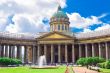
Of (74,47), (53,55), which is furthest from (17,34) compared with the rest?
(74,47)

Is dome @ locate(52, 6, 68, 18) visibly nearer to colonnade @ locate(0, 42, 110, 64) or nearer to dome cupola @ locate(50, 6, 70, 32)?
dome cupola @ locate(50, 6, 70, 32)

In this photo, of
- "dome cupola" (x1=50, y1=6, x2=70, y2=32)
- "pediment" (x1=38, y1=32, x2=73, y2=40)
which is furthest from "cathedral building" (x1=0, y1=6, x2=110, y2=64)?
"dome cupola" (x1=50, y1=6, x2=70, y2=32)

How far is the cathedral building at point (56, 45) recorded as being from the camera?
104438 millimetres

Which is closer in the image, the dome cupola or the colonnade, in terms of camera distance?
the colonnade

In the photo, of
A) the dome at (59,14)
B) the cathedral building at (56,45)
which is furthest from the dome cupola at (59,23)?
the cathedral building at (56,45)

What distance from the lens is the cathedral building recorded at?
104 m

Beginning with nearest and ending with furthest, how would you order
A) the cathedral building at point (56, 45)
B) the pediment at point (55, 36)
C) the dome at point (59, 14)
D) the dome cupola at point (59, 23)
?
the cathedral building at point (56, 45)
the pediment at point (55, 36)
the dome cupola at point (59, 23)
the dome at point (59, 14)

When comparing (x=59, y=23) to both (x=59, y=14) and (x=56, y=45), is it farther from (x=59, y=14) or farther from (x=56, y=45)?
(x=56, y=45)

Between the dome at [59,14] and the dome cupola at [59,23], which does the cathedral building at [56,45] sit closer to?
the dome cupola at [59,23]

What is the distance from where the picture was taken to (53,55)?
11269 cm

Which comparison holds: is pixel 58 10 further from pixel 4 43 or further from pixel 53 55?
pixel 4 43

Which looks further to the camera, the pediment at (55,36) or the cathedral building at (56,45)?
the pediment at (55,36)

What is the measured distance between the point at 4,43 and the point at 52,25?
30.8 m

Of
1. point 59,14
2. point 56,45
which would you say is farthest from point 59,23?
point 56,45
